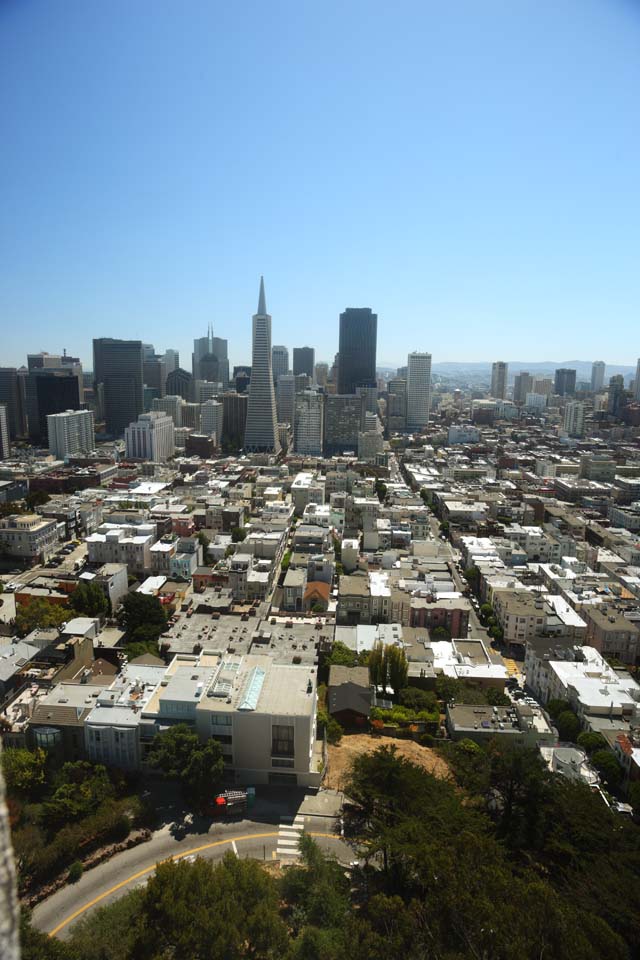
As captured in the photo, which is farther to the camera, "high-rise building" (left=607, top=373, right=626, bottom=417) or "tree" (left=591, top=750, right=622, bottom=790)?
"high-rise building" (left=607, top=373, right=626, bottom=417)

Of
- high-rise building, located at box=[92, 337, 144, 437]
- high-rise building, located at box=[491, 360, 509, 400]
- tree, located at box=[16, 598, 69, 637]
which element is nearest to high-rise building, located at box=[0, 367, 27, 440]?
high-rise building, located at box=[92, 337, 144, 437]

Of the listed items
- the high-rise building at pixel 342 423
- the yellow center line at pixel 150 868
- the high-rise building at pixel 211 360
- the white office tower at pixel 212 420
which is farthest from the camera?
the high-rise building at pixel 211 360

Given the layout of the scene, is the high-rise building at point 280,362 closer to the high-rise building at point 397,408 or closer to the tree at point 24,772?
the high-rise building at point 397,408

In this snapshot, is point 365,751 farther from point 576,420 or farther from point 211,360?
point 211,360

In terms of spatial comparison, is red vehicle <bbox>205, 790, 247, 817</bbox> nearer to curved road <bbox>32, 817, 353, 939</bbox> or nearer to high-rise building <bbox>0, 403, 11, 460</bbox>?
curved road <bbox>32, 817, 353, 939</bbox>

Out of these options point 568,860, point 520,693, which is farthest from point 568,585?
point 568,860

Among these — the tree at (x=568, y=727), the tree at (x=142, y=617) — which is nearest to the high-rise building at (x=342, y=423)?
the tree at (x=142, y=617)
